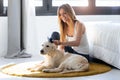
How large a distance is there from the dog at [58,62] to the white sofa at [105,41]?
0.35 metres

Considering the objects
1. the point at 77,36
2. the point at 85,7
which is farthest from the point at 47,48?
the point at 85,7

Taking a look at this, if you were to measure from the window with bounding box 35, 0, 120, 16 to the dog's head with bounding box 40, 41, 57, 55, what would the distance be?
5.52 ft

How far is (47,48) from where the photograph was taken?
2844 mm

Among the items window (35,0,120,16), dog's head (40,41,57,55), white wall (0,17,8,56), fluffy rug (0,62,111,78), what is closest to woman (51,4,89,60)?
dog's head (40,41,57,55)

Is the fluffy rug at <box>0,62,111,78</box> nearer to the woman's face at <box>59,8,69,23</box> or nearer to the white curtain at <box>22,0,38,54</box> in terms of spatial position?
the woman's face at <box>59,8,69,23</box>

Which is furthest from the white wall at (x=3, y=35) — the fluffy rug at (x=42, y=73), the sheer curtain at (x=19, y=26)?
the fluffy rug at (x=42, y=73)

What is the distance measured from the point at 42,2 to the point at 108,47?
1729mm

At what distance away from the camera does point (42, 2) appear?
4.50m

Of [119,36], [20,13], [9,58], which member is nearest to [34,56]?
[9,58]

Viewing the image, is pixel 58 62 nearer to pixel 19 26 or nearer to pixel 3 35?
pixel 19 26

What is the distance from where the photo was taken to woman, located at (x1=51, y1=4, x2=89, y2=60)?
3.14m

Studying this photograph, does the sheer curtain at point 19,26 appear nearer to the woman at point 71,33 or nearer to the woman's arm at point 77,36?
the woman at point 71,33

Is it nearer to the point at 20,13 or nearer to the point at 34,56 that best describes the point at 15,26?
the point at 20,13

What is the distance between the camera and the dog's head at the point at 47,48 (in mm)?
2834
